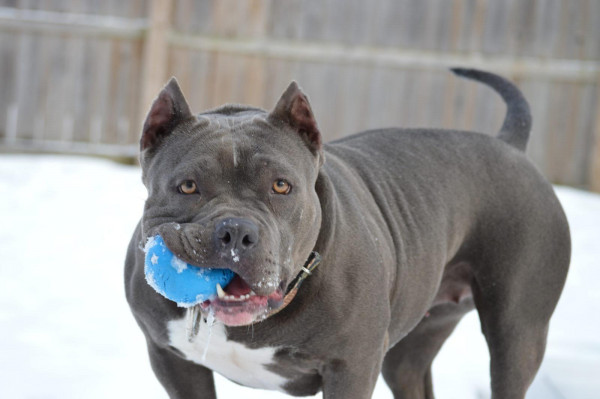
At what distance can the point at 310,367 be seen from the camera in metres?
3.02

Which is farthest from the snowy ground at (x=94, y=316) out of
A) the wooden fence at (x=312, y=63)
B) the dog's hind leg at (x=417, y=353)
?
the wooden fence at (x=312, y=63)

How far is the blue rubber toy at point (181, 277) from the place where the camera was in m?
2.56

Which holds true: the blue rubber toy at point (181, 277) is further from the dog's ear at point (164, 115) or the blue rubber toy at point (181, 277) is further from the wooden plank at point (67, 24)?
the wooden plank at point (67, 24)

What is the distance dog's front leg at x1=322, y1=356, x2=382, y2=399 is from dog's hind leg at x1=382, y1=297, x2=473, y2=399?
4.02ft

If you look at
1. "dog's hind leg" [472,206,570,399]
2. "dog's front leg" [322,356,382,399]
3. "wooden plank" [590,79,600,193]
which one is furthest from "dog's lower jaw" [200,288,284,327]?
"wooden plank" [590,79,600,193]

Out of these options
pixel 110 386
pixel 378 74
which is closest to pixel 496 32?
pixel 378 74

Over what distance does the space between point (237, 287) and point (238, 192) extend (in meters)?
0.30

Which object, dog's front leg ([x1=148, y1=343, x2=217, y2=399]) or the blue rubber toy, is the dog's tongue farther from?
dog's front leg ([x1=148, y1=343, x2=217, y2=399])

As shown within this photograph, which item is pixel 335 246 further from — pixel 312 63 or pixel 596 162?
pixel 596 162

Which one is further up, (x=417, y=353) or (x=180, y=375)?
(x=180, y=375)

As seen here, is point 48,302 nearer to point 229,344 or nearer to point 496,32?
point 229,344

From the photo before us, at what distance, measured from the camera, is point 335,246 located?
3018mm

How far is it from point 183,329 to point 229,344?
0.56 feet

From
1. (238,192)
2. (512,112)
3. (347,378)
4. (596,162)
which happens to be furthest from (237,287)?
(596,162)
